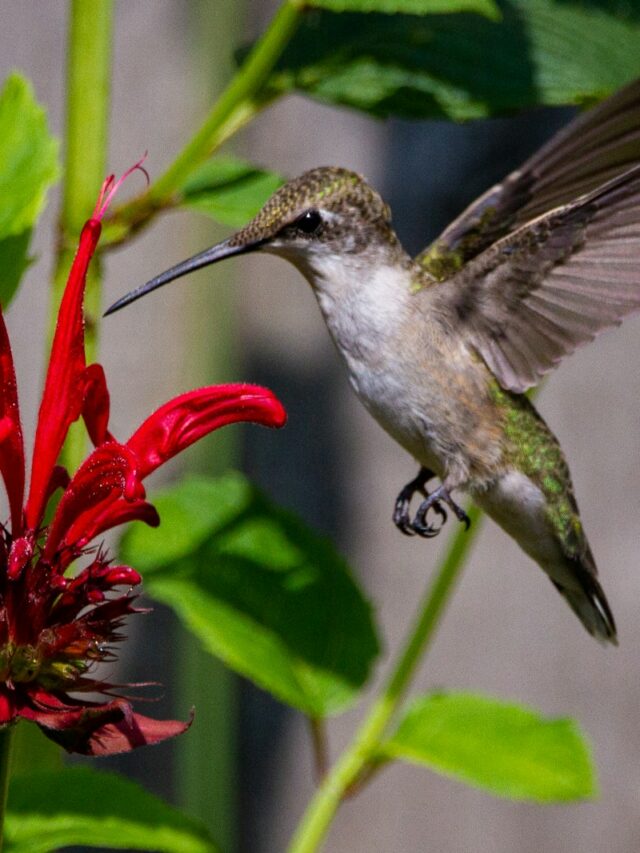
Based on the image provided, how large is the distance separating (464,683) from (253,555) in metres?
0.72

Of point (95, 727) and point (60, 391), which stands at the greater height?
point (60, 391)

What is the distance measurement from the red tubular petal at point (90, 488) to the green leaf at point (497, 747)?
48 centimetres

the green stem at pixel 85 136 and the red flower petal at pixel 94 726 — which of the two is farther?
the green stem at pixel 85 136

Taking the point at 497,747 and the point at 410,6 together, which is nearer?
the point at 410,6

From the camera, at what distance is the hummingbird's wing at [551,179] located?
41.4 inches

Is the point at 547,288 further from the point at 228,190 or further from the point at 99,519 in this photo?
the point at 99,519

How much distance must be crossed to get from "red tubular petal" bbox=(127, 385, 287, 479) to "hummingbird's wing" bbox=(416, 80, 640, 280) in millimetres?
416

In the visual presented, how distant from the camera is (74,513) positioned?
2.59 feet

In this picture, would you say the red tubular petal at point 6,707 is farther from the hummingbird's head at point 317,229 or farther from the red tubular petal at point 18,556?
→ the hummingbird's head at point 317,229

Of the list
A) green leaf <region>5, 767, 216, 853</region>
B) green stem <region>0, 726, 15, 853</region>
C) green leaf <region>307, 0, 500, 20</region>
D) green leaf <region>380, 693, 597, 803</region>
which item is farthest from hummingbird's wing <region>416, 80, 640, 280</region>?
green stem <region>0, 726, 15, 853</region>

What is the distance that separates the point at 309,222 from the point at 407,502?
10.1 inches

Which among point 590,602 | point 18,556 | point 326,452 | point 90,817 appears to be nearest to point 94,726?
point 18,556

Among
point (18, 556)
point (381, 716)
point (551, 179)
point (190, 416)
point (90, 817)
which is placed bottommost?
point (90, 817)

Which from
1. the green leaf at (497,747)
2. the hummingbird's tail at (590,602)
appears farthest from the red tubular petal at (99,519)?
the hummingbird's tail at (590,602)
